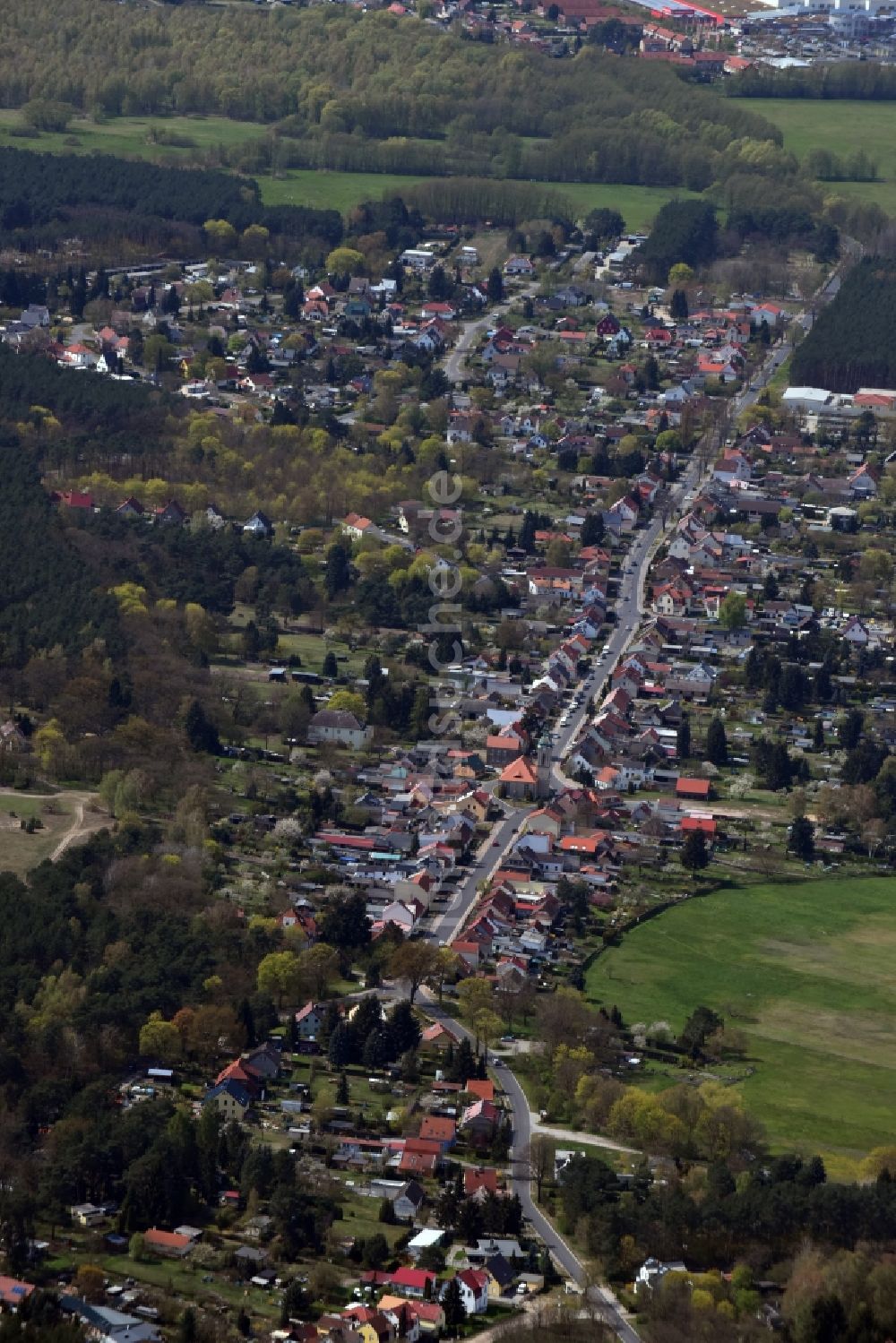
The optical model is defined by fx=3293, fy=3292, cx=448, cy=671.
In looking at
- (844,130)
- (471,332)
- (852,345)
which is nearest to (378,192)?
(471,332)

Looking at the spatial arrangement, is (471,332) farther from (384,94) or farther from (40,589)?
(40,589)

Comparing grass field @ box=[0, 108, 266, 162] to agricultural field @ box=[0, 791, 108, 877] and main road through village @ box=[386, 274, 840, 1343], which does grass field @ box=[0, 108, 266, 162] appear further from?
agricultural field @ box=[0, 791, 108, 877]

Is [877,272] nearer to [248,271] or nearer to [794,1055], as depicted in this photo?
[248,271]

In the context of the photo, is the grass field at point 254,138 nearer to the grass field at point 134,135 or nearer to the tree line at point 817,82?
the grass field at point 134,135

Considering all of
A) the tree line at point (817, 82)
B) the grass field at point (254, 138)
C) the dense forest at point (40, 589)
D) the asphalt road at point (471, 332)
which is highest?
the tree line at point (817, 82)

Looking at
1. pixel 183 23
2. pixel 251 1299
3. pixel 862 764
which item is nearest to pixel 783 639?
pixel 862 764

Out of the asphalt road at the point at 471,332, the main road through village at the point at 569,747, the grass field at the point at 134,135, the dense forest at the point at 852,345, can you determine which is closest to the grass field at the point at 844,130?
the main road through village at the point at 569,747
